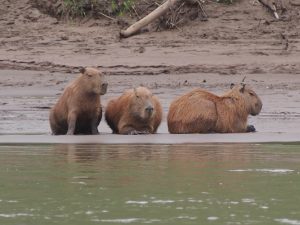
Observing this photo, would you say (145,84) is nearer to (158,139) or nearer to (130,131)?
(130,131)

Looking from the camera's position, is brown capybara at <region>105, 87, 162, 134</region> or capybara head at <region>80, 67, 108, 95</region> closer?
brown capybara at <region>105, 87, 162, 134</region>

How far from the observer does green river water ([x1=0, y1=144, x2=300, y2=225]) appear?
7.28 metres

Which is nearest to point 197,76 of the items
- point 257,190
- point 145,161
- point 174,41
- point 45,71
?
point 174,41

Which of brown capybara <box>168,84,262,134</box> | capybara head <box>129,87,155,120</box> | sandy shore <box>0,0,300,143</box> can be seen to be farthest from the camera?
sandy shore <box>0,0,300,143</box>

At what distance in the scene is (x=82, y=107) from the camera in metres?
14.1

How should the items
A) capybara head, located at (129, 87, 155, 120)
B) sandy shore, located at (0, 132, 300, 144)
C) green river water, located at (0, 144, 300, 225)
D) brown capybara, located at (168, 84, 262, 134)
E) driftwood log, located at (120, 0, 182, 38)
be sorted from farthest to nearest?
driftwood log, located at (120, 0, 182, 38)
capybara head, located at (129, 87, 155, 120)
brown capybara, located at (168, 84, 262, 134)
sandy shore, located at (0, 132, 300, 144)
green river water, located at (0, 144, 300, 225)

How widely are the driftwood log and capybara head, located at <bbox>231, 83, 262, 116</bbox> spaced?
5883 millimetres

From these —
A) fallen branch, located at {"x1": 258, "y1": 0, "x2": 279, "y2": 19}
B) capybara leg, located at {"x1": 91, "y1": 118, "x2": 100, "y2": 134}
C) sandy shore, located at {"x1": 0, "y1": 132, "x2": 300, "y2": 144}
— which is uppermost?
fallen branch, located at {"x1": 258, "y1": 0, "x2": 279, "y2": 19}

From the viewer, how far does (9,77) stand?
1916 centimetres

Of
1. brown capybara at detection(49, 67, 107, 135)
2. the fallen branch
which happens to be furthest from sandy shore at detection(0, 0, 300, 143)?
brown capybara at detection(49, 67, 107, 135)

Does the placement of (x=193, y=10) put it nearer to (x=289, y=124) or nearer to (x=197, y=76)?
(x=197, y=76)

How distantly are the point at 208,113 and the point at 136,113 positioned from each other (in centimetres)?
91

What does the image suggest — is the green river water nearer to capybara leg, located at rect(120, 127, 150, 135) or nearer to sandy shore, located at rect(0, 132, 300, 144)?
sandy shore, located at rect(0, 132, 300, 144)

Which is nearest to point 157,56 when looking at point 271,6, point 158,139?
point 271,6
